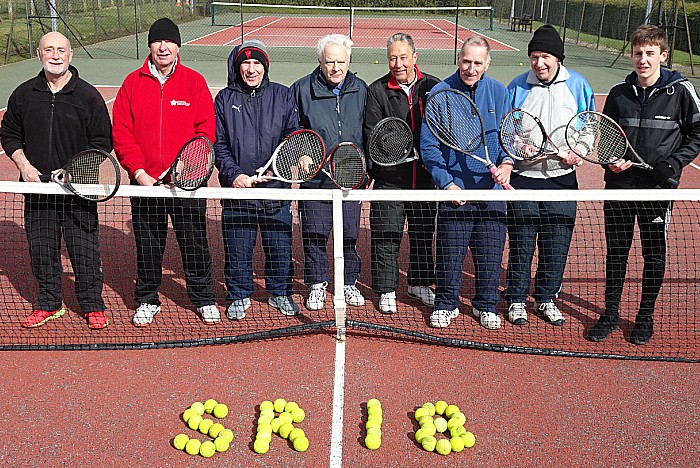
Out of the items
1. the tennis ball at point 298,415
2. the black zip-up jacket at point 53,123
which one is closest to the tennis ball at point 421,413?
the tennis ball at point 298,415

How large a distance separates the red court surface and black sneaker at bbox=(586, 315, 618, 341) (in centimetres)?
2178

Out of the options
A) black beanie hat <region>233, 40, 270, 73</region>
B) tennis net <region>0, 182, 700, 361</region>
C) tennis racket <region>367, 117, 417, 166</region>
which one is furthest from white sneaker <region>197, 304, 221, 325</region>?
black beanie hat <region>233, 40, 270, 73</region>

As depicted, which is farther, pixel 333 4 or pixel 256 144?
pixel 333 4

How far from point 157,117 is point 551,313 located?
3.26 meters

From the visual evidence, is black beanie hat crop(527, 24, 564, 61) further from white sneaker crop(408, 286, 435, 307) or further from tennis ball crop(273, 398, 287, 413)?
tennis ball crop(273, 398, 287, 413)

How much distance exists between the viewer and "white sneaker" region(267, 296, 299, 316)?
5602mm

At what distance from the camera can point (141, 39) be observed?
26250mm

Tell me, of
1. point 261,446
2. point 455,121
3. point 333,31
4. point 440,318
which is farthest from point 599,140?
point 333,31

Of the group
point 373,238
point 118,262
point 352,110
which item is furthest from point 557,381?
point 118,262

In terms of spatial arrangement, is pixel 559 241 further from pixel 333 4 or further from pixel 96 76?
pixel 333 4

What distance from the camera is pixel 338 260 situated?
505 cm

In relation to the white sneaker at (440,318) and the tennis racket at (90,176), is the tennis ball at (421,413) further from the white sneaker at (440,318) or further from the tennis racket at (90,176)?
the tennis racket at (90,176)

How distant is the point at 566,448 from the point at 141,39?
83.0 ft

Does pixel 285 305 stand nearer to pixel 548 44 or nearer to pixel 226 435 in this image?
pixel 226 435
